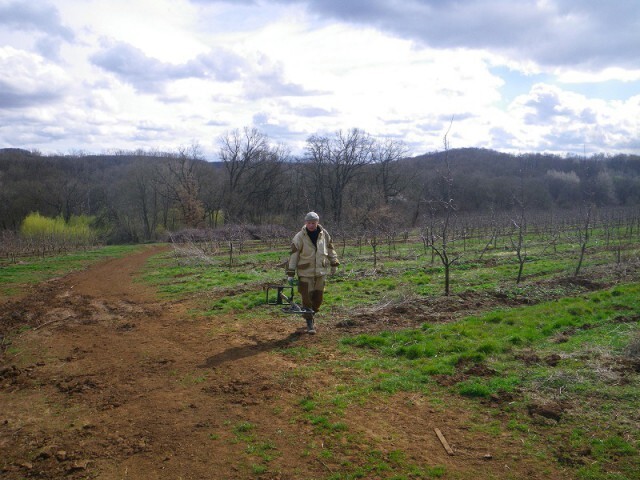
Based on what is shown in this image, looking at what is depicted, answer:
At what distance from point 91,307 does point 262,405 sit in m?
8.05

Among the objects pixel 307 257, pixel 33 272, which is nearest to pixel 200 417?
pixel 307 257

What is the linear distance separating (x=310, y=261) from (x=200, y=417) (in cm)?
353

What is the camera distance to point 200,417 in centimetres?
504

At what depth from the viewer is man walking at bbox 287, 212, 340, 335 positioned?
798cm

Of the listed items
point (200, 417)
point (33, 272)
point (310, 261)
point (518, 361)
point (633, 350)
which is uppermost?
point (310, 261)

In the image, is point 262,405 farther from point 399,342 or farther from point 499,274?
point 499,274

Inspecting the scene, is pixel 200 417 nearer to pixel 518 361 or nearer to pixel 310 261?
pixel 310 261

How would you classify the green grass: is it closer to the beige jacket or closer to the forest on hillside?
the beige jacket

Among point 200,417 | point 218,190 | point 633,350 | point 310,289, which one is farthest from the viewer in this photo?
point 218,190

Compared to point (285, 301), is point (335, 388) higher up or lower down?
lower down

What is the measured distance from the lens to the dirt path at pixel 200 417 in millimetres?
4117

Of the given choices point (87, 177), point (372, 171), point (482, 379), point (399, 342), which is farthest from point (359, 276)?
point (87, 177)

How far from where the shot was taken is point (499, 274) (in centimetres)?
1448

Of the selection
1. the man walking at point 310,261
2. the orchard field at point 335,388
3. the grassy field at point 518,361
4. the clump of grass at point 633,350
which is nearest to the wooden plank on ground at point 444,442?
the orchard field at point 335,388
